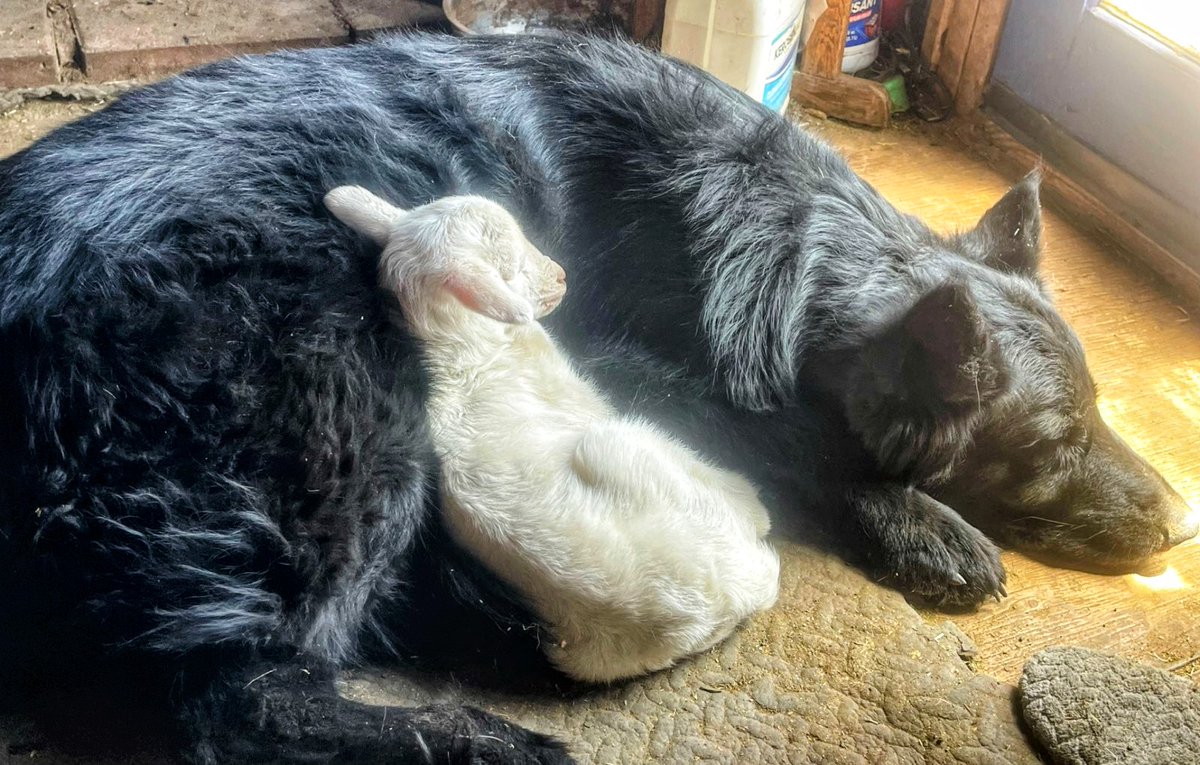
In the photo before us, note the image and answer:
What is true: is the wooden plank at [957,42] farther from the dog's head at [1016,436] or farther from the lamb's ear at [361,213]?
the lamb's ear at [361,213]

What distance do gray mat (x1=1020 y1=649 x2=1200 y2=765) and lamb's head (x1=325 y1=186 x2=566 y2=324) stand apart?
1293 millimetres

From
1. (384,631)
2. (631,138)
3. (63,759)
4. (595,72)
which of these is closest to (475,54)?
(595,72)

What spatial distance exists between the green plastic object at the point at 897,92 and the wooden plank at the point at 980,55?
216 millimetres

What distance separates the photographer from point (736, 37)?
3633 mm

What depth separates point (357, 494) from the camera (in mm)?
1908

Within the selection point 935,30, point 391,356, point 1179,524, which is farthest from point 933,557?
point 935,30

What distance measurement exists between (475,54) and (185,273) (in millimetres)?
1185

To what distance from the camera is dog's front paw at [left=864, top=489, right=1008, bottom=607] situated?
2416 millimetres

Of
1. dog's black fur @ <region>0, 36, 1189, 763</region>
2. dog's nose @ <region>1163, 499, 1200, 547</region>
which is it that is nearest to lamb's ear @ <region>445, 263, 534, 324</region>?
dog's black fur @ <region>0, 36, 1189, 763</region>

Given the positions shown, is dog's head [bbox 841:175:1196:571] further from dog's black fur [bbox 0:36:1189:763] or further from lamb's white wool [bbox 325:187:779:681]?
lamb's white wool [bbox 325:187:779:681]

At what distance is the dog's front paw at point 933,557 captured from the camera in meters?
2.42

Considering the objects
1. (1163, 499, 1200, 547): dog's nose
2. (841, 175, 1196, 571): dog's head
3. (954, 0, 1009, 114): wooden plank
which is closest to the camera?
(841, 175, 1196, 571): dog's head

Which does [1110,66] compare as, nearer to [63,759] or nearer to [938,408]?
[938,408]

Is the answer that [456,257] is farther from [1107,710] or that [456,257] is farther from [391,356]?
[1107,710]
